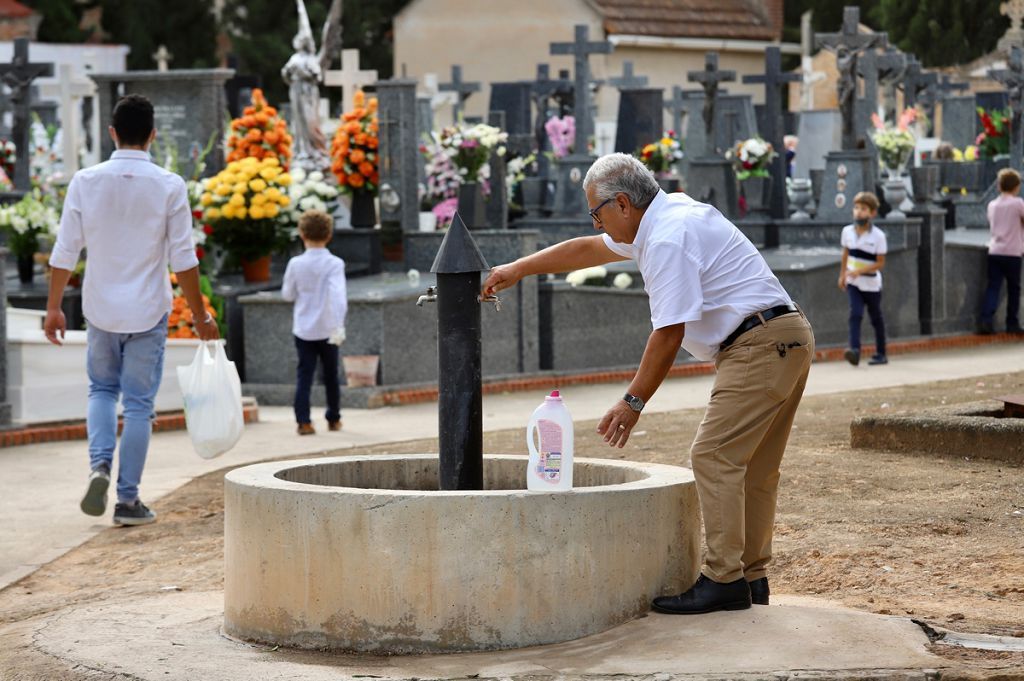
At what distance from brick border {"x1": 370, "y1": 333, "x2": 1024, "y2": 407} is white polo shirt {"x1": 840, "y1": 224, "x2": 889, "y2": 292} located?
3.26 feet

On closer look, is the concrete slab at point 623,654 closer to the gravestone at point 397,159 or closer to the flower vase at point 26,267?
the flower vase at point 26,267

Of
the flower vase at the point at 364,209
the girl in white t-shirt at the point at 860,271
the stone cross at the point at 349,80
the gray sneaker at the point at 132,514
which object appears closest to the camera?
the gray sneaker at the point at 132,514

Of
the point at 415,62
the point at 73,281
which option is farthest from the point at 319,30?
the point at 73,281

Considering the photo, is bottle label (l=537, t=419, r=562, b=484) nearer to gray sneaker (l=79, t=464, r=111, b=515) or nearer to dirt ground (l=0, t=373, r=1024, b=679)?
dirt ground (l=0, t=373, r=1024, b=679)

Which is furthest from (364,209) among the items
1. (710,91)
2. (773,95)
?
(773,95)

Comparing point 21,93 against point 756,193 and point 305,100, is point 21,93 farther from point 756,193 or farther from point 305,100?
point 756,193

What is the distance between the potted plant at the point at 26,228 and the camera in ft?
50.5

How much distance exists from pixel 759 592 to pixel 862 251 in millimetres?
9564

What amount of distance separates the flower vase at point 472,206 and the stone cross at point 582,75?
23.3 feet

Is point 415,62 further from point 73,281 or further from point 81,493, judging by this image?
point 81,493

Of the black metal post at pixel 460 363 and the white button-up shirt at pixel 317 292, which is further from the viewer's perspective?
the white button-up shirt at pixel 317 292

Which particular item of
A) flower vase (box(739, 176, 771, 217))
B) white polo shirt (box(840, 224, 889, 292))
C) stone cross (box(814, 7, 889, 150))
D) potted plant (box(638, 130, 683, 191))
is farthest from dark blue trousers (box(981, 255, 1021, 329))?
flower vase (box(739, 176, 771, 217))

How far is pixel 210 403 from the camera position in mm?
8227

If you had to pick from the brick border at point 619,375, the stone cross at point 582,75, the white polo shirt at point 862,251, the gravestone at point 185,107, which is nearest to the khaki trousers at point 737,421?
the brick border at point 619,375
